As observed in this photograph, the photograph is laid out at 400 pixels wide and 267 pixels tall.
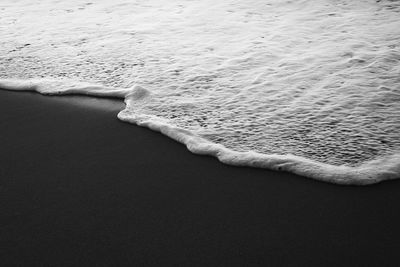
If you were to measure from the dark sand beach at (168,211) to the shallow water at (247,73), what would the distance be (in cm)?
18

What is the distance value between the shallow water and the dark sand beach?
0.60 ft

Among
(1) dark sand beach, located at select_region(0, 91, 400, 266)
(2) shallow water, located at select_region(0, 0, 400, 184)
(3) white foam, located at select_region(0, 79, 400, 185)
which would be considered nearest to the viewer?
(1) dark sand beach, located at select_region(0, 91, 400, 266)

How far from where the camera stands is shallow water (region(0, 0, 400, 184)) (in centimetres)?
220

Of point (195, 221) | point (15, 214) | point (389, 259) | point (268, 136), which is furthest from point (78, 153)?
point (389, 259)

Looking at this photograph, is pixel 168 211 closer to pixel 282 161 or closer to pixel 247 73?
→ pixel 282 161

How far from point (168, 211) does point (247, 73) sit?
1800mm

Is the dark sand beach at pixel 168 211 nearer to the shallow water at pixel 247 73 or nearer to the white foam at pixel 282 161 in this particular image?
the white foam at pixel 282 161

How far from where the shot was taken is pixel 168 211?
5.72 ft

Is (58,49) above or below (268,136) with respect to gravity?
above

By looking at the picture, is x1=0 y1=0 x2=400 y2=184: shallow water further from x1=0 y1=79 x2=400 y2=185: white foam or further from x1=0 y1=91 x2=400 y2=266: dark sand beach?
x1=0 y1=91 x2=400 y2=266: dark sand beach

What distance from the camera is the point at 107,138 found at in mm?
2344

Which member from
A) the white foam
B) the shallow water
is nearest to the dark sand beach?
the white foam

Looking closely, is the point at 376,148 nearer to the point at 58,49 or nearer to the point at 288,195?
the point at 288,195

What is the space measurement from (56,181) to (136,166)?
42 centimetres
